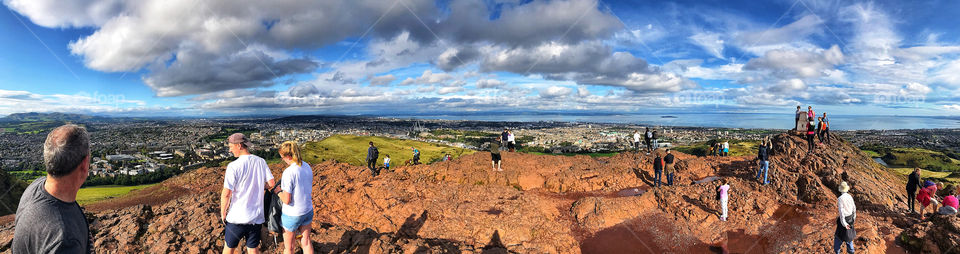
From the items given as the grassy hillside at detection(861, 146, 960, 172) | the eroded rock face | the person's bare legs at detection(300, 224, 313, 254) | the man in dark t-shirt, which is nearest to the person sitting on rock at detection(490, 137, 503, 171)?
the person's bare legs at detection(300, 224, 313, 254)

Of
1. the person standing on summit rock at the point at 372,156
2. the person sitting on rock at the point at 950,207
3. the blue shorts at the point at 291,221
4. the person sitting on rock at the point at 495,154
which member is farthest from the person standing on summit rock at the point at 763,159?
the blue shorts at the point at 291,221

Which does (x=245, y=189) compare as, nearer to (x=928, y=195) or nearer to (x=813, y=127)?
(x=928, y=195)

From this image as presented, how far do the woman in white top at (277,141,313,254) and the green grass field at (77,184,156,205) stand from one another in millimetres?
13271

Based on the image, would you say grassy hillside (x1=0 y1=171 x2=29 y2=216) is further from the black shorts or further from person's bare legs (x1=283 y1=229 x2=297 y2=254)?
person's bare legs (x1=283 y1=229 x2=297 y2=254)

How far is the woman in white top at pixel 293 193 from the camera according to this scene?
532cm

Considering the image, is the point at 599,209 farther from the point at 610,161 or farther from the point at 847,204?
the point at 610,161

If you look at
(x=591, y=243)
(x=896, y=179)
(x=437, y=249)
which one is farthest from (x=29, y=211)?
(x=896, y=179)

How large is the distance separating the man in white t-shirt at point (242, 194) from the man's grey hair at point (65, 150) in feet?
7.64

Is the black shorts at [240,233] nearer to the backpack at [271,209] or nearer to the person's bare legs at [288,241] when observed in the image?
the backpack at [271,209]

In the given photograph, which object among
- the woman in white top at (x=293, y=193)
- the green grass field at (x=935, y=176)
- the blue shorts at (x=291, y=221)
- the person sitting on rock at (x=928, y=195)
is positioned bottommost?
the green grass field at (x=935, y=176)

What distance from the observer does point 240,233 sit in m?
5.17

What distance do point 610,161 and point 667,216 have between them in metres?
8.38

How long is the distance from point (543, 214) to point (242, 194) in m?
10.4

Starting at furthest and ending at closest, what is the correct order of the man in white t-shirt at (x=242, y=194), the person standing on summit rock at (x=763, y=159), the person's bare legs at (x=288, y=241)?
the person standing on summit rock at (x=763, y=159) < the person's bare legs at (x=288, y=241) < the man in white t-shirt at (x=242, y=194)
